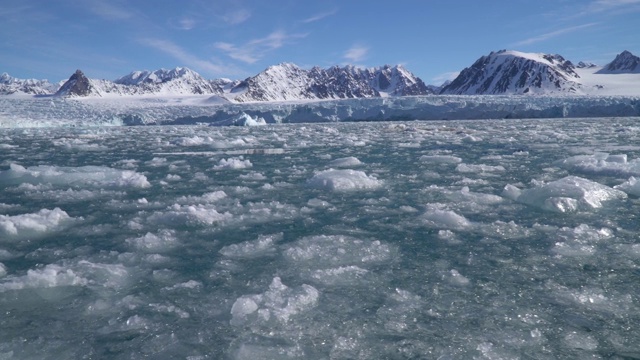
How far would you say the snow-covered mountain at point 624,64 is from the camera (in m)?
99.7

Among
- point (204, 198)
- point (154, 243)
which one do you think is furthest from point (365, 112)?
point (154, 243)

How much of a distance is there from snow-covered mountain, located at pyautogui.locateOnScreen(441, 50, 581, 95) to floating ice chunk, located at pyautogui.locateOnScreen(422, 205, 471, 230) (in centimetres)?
8469

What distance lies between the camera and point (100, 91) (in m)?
77.4

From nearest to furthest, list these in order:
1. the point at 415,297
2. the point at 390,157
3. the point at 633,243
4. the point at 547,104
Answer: the point at 415,297 < the point at 633,243 < the point at 390,157 < the point at 547,104

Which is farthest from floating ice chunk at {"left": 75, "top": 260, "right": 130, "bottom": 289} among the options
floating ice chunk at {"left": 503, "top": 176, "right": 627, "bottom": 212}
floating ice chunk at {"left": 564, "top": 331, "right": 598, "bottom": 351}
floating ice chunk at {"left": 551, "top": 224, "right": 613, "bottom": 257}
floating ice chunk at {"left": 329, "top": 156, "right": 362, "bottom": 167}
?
floating ice chunk at {"left": 329, "top": 156, "right": 362, "bottom": 167}

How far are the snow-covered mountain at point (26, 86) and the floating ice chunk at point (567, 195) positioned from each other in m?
119

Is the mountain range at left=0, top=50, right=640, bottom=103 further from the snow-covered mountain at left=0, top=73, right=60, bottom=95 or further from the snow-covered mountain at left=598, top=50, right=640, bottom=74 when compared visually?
the snow-covered mountain at left=0, top=73, right=60, bottom=95

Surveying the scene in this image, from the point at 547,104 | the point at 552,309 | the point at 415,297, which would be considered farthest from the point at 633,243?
the point at 547,104

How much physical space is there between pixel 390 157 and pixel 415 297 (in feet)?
26.4

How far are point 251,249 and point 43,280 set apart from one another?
1582 millimetres

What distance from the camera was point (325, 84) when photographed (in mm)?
144000

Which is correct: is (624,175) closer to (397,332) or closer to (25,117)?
(397,332)

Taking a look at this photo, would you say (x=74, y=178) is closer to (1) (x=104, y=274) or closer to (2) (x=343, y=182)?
(2) (x=343, y=182)

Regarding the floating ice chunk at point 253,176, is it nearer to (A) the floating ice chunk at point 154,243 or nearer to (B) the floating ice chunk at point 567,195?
(A) the floating ice chunk at point 154,243
